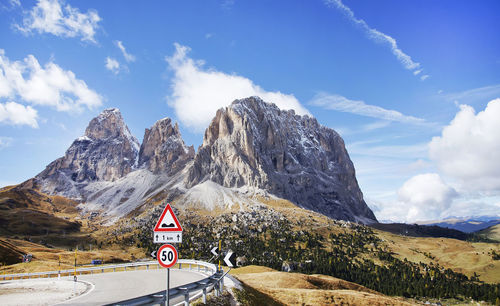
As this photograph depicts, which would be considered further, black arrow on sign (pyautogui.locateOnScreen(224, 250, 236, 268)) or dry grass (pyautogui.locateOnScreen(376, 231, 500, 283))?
dry grass (pyautogui.locateOnScreen(376, 231, 500, 283))

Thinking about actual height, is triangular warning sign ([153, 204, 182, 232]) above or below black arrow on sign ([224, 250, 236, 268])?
above

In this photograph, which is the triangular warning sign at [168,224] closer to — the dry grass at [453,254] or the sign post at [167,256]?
the sign post at [167,256]

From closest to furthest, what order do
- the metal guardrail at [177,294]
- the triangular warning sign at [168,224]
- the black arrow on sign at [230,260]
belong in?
the metal guardrail at [177,294]
the triangular warning sign at [168,224]
the black arrow on sign at [230,260]

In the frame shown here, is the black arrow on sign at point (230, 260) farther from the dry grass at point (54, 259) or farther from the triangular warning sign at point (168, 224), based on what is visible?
the dry grass at point (54, 259)

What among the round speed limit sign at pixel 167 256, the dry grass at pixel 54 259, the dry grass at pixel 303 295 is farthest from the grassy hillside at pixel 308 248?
the round speed limit sign at pixel 167 256

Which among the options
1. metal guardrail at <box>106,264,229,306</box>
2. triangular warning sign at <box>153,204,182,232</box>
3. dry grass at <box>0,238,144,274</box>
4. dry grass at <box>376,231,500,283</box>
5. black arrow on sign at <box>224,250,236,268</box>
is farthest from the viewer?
dry grass at <box>376,231,500,283</box>

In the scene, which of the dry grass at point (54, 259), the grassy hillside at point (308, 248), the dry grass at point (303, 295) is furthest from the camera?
the grassy hillside at point (308, 248)

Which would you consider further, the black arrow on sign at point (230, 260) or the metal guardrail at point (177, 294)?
the black arrow on sign at point (230, 260)

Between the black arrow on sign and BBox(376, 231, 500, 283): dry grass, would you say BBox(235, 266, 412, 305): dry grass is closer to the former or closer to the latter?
the black arrow on sign

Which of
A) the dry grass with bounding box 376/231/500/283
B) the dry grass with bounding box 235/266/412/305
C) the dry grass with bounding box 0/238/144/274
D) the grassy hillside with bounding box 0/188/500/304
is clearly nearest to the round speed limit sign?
the dry grass with bounding box 235/266/412/305

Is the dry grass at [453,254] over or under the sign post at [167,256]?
under

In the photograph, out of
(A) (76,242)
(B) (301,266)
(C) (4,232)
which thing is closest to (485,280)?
(B) (301,266)

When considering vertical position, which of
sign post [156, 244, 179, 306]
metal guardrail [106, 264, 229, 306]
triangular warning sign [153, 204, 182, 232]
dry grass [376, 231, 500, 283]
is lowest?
dry grass [376, 231, 500, 283]

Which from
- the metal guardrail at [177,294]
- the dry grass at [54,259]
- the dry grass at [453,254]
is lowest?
the dry grass at [453,254]
